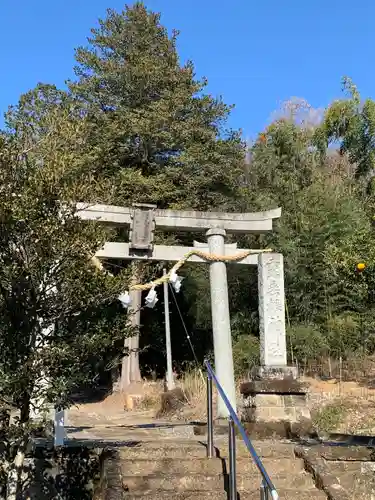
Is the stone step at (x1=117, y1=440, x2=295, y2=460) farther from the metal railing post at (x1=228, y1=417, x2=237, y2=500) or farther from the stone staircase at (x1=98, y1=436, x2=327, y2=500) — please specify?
the metal railing post at (x1=228, y1=417, x2=237, y2=500)

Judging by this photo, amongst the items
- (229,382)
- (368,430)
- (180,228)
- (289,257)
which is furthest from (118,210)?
(289,257)

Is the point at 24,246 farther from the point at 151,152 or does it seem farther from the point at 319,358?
the point at 151,152

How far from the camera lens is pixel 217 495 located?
481 cm

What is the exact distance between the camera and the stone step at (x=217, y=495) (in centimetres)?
461

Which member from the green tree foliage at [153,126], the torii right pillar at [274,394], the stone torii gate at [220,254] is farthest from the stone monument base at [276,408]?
the green tree foliage at [153,126]

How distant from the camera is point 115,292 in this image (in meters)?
4.50

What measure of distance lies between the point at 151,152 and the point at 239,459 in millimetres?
14484

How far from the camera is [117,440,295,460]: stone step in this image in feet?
17.3

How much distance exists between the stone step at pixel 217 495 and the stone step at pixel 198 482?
0.07 meters

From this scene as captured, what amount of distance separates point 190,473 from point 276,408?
9.45 feet

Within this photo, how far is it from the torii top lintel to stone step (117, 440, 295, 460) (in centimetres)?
408

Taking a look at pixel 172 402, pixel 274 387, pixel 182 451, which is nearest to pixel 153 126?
pixel 172 402

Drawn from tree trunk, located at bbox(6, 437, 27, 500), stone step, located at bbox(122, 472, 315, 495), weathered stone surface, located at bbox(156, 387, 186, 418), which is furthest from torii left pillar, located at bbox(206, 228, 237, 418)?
tree trunk, located at bbox(6, 437, 27, 500)

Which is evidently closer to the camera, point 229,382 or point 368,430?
point 229,382
